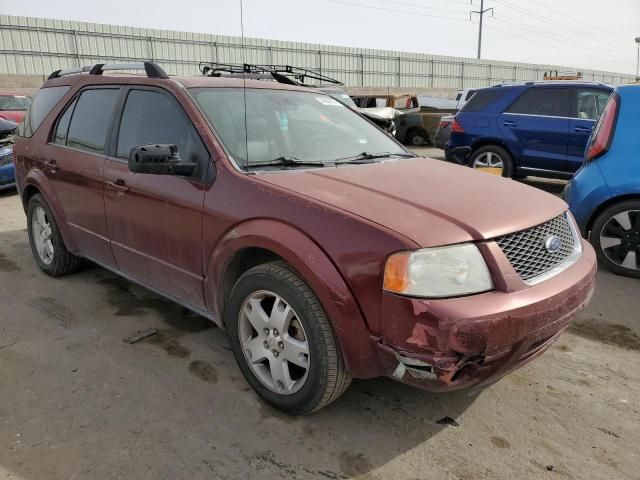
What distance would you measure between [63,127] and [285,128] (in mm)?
2111

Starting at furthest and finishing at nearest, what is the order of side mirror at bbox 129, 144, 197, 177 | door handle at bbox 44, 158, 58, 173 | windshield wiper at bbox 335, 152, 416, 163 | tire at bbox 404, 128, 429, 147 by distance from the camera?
1. tire at bbox 404, 128, 429, 147
2. door handle at bbox 44, 158, 58, 173
3. windshield wiper at bbox 335, 152, 416, 163
4. side mirror at bbox 129, 144, 197, 177

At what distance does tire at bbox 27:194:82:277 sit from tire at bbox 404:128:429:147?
42.0ft

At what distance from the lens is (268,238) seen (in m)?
2.51

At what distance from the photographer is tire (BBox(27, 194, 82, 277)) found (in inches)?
176

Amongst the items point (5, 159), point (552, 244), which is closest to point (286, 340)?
point (552, 244)

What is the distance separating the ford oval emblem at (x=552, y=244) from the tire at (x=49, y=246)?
375cm

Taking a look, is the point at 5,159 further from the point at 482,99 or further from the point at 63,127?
the point at 482,99

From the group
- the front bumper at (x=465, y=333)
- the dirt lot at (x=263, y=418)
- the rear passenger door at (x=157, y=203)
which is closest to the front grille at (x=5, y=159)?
the dirt lot at (x=263, y=418)

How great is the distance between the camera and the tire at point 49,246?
4.47 metres

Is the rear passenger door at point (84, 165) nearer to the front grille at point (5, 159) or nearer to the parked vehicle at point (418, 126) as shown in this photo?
the front grille at point (5, 159)

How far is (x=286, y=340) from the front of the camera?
8.40 feet

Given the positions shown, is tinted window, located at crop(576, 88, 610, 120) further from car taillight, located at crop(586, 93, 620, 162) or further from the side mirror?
the side mirror

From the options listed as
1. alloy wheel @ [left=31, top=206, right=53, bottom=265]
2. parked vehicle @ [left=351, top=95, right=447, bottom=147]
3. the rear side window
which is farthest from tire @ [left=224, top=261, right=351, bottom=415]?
parked vehicle @ [left=351, top=95, right=447, bottom=147]

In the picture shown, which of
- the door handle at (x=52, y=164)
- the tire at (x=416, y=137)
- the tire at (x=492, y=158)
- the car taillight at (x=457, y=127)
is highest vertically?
the door handle at (x=52, y=164)
